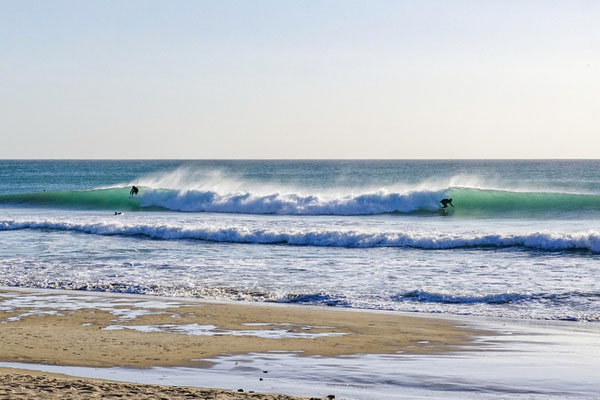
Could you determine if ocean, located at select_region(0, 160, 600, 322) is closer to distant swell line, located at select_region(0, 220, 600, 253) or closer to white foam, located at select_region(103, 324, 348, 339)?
distant swell line, located at select_region(0, 220, 600, 253)

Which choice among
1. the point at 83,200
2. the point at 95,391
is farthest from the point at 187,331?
the point at 83,200

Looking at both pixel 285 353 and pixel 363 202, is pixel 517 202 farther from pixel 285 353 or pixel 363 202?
pixel 285 353

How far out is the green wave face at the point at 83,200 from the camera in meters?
38.6

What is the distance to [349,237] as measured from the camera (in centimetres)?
2064

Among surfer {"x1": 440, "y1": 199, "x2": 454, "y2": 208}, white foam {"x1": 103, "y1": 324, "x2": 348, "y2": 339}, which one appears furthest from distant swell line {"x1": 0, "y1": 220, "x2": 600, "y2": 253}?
surfer {"x1": 440, "y1": 199, "x2": 454, "y2": 208}

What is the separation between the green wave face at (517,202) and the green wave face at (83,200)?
16.2m

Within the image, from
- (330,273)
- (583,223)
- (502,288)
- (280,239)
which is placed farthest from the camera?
(583,223)

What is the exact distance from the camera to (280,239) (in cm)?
2147

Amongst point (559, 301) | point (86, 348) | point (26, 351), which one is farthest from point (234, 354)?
point (559, 301)

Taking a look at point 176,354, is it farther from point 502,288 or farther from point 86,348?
point 502,288

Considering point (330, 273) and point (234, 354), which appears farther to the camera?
point (330, 273)

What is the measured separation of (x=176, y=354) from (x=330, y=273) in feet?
23.2

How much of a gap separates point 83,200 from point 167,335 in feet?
106

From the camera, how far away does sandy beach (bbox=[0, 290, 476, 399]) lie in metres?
6.55
